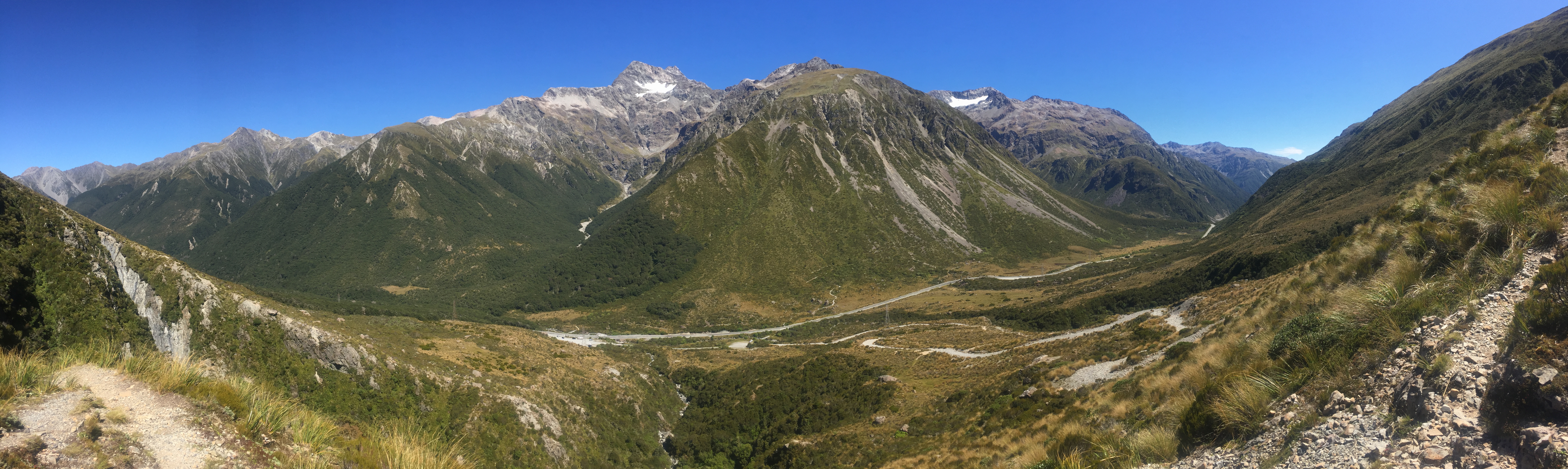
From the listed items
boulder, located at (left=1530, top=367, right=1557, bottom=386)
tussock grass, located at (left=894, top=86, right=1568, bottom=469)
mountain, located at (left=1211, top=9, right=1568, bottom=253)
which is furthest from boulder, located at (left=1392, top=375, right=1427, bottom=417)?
mountain, located at (left=1211, top=9, right=1568, bottom=253)

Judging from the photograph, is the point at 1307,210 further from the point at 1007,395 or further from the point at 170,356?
the point at 170,356

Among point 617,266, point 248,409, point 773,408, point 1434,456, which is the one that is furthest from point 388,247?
point 1434,456

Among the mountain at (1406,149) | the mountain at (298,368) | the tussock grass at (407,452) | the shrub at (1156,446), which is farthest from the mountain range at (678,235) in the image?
the tussock grass at (407,452)

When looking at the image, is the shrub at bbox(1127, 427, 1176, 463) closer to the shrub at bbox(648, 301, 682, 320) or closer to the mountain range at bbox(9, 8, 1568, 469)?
the mountain range at bbox(9, 8, 1568, 469)

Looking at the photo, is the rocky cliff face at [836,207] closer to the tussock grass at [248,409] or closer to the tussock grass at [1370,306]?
the tussock grass at [1370,306]

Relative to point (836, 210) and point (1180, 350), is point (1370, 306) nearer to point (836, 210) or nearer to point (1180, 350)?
point (1180, 350)

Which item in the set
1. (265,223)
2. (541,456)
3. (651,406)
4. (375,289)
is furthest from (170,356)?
(265,223)

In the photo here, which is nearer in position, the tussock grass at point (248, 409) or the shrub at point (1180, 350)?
the tussock grass at point (248, 409)
